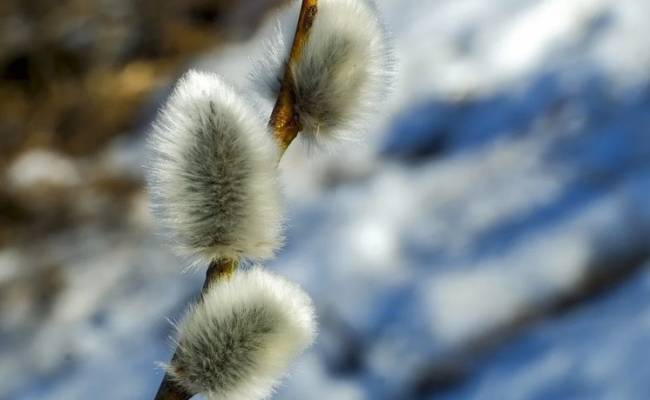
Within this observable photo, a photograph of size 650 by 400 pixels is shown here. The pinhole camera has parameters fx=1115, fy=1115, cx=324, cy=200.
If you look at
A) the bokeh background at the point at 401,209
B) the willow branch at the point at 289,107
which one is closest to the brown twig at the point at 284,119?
the willow branch at the point at 289,107

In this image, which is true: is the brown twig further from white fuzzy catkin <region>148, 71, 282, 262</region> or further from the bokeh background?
the bokeh background

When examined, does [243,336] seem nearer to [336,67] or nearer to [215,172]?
[215,172]

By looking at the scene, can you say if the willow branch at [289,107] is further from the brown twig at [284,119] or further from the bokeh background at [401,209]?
the bokeh background at [401,209]

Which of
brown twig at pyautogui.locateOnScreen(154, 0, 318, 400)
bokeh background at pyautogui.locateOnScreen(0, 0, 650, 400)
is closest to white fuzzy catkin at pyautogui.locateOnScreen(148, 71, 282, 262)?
brown twig at pyautogui.locateOnScreen(154, 0, 318, 400)

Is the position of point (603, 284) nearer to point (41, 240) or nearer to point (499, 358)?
point (499, 358)

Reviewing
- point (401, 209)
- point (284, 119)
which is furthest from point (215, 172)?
point (401, 209)
